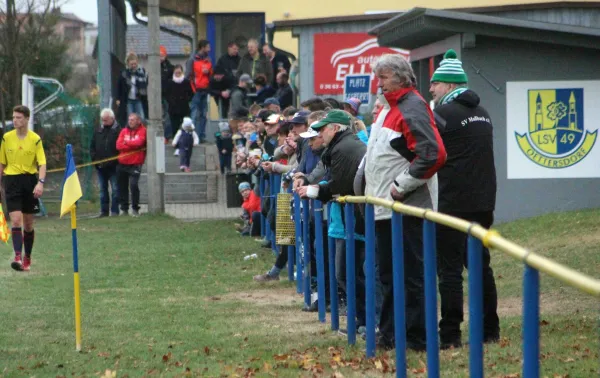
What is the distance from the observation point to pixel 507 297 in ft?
36.0

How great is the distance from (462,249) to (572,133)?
402 inches

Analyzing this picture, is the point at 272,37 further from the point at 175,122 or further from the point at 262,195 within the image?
the point at 262,195

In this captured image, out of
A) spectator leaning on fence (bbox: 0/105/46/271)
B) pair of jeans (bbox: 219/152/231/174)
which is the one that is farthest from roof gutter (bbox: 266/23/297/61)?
spectator leaning on fence (bbox: 0/105/46/271)

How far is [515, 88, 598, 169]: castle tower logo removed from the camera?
17.7m

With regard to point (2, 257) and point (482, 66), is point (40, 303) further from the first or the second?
point (482, 66)

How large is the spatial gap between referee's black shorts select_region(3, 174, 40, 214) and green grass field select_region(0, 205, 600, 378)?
0.83 m

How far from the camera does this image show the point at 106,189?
24.4m

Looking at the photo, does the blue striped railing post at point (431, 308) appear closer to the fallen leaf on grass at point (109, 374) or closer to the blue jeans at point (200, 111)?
the fallen leaf on grass at point (109, 374)

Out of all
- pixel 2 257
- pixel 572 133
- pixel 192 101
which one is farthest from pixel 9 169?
pixel 192 101

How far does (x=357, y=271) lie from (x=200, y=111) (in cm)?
2197

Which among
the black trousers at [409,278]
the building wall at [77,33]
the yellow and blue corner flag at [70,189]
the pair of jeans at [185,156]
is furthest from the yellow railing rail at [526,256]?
the building wall at [77,33]

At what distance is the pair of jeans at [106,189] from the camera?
24.2 metres

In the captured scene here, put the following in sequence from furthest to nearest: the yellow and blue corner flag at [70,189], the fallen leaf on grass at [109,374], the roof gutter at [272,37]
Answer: the roof gutter at [272,37], the yellow and blue corner flag at [70,189], the fallen leaf on grass at [109,374]

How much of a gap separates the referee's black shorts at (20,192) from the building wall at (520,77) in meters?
6.61
